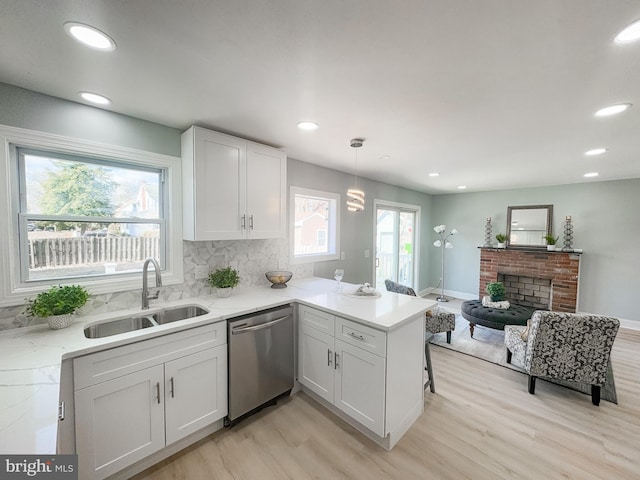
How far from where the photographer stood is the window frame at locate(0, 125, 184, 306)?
1595 mm

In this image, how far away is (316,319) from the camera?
2.24 metres

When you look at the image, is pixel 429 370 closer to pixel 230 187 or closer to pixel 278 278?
pixel 278 278

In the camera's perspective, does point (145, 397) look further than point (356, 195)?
No

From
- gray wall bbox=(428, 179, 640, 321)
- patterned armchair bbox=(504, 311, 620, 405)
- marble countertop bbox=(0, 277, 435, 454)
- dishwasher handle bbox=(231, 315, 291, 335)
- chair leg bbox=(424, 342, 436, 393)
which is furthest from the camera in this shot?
gray wall bbox=(428, 179, 640, 321)

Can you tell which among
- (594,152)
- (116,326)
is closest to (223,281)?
(116,326)

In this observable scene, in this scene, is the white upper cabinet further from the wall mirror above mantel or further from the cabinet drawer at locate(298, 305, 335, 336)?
the wall mirror above mantel

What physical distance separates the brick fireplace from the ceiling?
2781mm

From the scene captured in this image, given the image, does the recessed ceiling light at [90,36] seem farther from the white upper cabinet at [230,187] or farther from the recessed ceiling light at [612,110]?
the recessed ceiling light at [612,110]

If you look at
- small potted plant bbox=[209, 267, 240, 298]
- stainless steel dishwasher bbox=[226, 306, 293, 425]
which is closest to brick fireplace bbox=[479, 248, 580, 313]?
stainless steel dishwasher bbox=[226, 306, 293, 425]

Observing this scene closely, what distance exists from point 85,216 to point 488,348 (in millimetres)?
4591

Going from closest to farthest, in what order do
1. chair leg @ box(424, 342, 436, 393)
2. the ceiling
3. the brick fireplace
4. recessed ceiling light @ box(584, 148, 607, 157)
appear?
the ceiling, chair leg @ box(424, 342, 436, 393), recessed ceiling light @ box(584, 148, 607, 157), the brick fireplace

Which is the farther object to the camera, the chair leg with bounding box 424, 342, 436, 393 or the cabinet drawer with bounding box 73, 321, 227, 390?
the chair leg with bounding box 424, 342, 436, 393

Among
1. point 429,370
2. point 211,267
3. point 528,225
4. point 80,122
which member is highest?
point 80,122

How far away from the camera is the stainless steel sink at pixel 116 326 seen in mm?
1808
